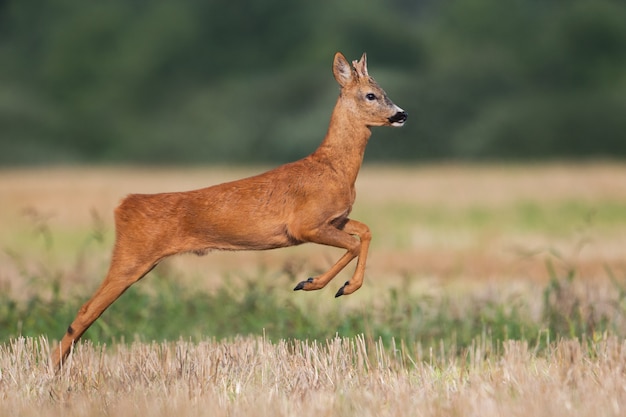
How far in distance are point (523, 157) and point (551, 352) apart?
27561 millimetres

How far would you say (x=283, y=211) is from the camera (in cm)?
853

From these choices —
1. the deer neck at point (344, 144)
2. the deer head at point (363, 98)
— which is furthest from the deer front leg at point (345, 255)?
the deer head at point (363, 98)

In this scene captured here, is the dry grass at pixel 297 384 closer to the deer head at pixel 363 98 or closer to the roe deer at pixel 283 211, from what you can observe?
the roe deer at pixel 283 211

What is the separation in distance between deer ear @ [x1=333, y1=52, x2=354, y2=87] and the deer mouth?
1.49ft

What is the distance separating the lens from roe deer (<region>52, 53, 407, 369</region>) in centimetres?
848

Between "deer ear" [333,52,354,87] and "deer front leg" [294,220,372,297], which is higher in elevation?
"deer ear" [333,52,354,87]

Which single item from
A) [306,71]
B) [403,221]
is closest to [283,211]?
[403,221]

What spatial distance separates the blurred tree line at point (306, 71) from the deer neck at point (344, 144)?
87.6ft

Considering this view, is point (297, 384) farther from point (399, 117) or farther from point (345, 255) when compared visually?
point (399, 117)

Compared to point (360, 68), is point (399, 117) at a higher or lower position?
lower

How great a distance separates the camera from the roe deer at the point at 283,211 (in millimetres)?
8484

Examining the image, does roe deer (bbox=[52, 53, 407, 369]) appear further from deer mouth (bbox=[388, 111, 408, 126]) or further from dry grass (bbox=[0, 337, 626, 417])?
dry grass (bbox=[0, 337, 626, 417])

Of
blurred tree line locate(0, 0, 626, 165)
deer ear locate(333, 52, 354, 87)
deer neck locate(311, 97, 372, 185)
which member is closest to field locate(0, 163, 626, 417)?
deer neck locate(311, 97, 372, 185)

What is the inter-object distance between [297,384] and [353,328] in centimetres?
324
